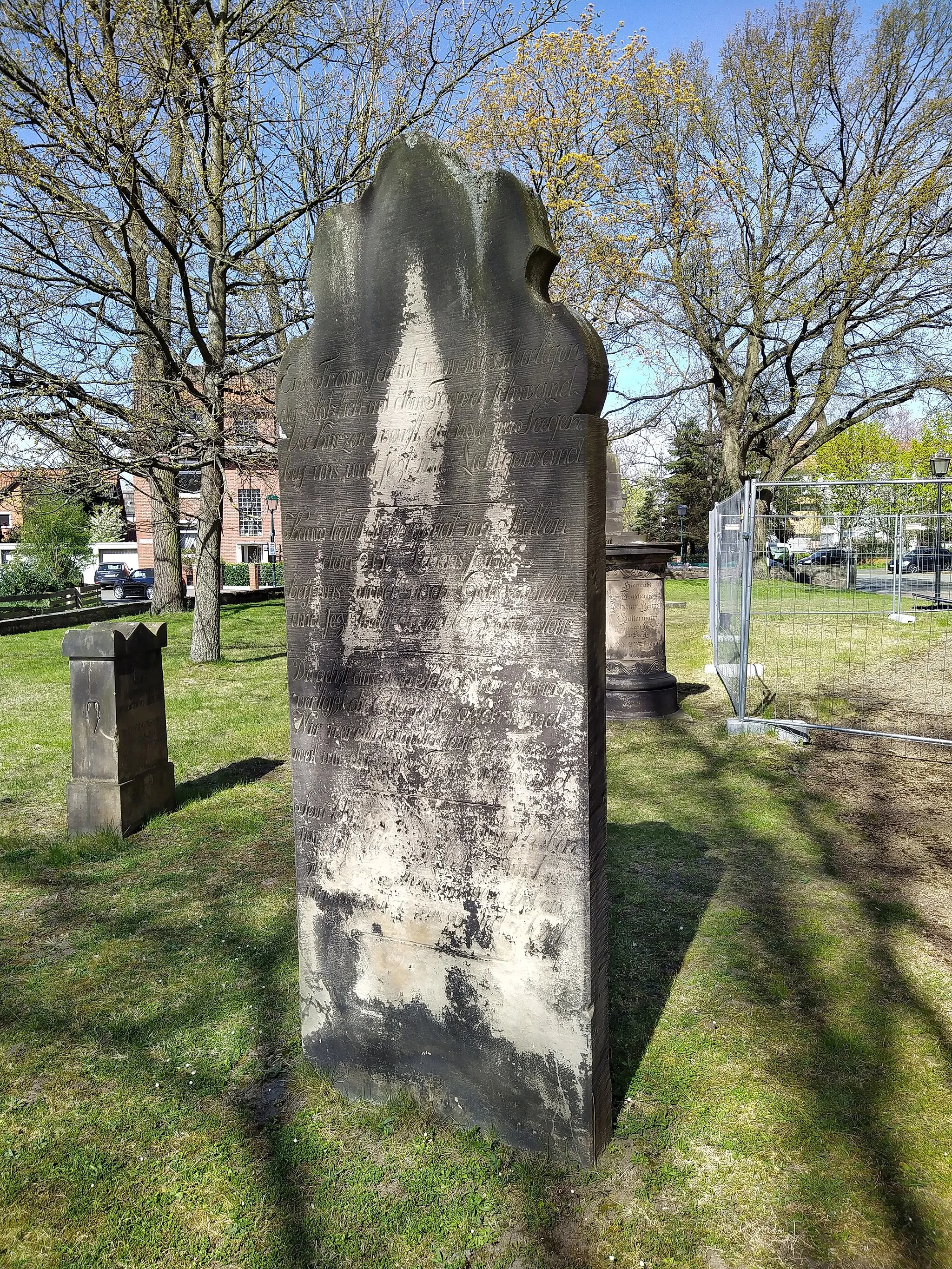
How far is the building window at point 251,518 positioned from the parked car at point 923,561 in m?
37.1

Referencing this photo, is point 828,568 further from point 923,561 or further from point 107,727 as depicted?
point 107,727

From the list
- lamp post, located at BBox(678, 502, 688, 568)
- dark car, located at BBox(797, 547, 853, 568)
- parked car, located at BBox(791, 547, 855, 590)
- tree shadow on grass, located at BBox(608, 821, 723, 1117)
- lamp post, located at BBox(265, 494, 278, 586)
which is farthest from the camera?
lamp post, located at BBox(678, 502, 688, 568)

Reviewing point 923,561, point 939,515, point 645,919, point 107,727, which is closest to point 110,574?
point 923,561

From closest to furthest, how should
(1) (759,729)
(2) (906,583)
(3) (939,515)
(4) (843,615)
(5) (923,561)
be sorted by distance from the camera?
1. (3) (939,515)
2. (1) (759,729)
3. (5) (923,561)
4. (2) (906,583)
5. (4) (843,615)

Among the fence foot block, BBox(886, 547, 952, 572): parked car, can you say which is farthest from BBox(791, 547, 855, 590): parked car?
the fence foot block

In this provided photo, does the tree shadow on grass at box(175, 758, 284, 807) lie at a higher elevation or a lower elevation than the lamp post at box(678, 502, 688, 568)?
lower

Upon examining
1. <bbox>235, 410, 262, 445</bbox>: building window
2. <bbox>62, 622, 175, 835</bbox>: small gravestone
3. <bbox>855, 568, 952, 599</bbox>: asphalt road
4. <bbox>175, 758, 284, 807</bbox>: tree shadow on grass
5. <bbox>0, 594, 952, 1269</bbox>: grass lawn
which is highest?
<bbox>235, 410, 262, 445</bbox>: building window

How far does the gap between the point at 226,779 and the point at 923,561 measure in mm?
10620

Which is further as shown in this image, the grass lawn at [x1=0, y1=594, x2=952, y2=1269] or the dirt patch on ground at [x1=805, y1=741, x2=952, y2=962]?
the dirt patch on ground at [x1=805, y1=741, x2=952, y2=962]

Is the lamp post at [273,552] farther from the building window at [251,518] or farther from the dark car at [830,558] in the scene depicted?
the dark car at [830,558]

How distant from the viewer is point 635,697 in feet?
31.4

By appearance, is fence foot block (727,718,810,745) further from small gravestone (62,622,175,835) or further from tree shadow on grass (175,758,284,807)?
small gravestone (62,622,175,835)

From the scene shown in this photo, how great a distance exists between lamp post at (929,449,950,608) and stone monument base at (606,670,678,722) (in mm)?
3447

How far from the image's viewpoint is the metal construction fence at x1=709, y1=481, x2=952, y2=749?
29.3ft
